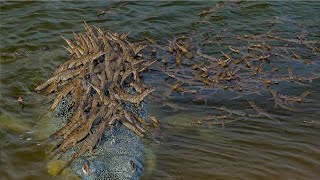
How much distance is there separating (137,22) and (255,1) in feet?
13.3

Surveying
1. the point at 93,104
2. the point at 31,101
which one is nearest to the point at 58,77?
the point at 31,101

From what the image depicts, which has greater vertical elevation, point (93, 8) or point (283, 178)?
point (93, 8)

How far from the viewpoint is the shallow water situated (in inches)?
245

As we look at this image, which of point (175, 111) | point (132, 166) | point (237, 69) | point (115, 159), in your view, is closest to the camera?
point (132, 166)

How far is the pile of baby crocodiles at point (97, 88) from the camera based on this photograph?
20.8ft

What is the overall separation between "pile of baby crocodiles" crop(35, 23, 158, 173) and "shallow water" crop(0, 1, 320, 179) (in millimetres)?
472

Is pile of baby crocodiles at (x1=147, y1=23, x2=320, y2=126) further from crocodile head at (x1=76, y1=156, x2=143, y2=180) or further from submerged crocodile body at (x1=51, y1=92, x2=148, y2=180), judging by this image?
crocodile head at (x1=76, y1=156, x2=143, y2=180)

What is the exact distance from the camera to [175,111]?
7848mm

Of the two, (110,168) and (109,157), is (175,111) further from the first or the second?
(110,168)

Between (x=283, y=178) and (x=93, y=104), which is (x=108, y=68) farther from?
(x=283, y=178)

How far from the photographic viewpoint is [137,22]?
12.1 meters

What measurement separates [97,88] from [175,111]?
1.61 metres

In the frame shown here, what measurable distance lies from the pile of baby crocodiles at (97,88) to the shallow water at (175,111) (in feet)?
1.55

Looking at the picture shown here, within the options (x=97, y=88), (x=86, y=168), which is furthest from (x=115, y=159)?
(x=97, y=88)
